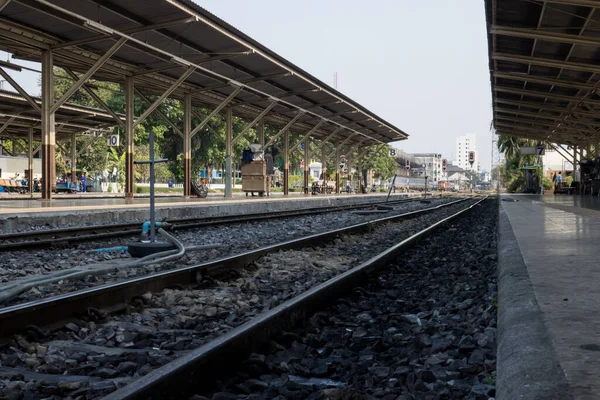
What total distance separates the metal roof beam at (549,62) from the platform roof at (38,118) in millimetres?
18134

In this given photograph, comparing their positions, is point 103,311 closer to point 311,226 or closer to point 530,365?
point 530,365

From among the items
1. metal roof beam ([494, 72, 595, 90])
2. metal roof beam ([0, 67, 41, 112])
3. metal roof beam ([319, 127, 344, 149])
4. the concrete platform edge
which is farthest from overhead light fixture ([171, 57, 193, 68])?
metal roof beam ([319, 127, 344, 149])

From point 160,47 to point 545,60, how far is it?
40.6 ft

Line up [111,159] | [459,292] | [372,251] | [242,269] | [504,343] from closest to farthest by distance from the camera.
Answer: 1. [504,343]
2. [459,292]
3. [242,269]
4. [372,251]
5. [111,159]

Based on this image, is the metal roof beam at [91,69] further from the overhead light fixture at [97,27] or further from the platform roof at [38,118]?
the platform roof at [38,118]

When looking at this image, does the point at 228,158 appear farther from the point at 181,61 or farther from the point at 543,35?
the point at 543,35

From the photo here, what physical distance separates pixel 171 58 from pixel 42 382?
16.9m

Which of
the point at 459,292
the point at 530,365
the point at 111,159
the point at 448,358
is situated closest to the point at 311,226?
the point at 459,292

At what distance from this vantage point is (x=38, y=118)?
98.5ft

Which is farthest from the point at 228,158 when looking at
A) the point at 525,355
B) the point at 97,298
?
the point at 525,355

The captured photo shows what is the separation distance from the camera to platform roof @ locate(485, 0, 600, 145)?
14.1 m

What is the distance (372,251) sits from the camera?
28.7 ft

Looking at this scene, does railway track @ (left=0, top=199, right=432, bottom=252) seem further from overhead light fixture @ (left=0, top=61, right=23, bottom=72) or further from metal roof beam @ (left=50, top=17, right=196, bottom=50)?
overhead light fixture @ (left=0, top=61, right=23, bottom=72)

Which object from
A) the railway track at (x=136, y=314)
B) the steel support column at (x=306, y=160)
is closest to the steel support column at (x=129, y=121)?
the steel support column at (x=306, y=160)
